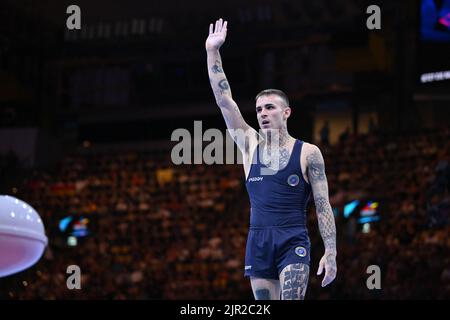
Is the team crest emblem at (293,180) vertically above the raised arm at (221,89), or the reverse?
the raised arm at (221,89)

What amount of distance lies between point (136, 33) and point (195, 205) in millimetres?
9400

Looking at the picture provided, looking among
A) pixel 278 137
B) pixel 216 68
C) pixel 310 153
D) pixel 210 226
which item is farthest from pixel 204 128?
pixel 310 153

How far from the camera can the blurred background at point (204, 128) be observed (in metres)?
18.8

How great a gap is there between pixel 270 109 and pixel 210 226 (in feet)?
47.4

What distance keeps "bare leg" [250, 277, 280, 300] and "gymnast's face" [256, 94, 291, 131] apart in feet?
3.94

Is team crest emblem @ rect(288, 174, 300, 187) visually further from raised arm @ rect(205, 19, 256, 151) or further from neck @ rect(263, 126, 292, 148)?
raised arm @ rect(205, 19, 256, 151)

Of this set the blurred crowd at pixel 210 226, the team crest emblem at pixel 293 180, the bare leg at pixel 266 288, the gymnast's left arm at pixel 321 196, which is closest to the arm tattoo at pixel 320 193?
the gymnast's left arm at pixel 321 196

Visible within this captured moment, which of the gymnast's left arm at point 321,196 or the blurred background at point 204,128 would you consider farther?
the blurred background at point 204,128

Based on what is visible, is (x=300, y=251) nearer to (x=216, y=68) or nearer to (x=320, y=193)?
(x=320, y=193)

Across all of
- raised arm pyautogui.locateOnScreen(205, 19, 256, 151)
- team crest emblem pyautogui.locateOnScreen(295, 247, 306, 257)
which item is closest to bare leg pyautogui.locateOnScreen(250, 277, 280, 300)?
team crest emblem pyautogui.locateOnScreen(295, 247, 306, 257)

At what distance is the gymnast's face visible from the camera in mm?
6617

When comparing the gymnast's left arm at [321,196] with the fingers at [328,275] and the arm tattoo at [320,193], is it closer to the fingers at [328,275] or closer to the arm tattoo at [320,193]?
the arm tattoo at [320,193]

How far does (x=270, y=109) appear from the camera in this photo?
6625 mm

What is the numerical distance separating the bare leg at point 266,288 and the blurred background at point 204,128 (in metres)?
9.97
